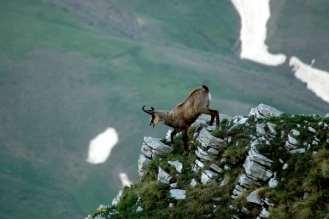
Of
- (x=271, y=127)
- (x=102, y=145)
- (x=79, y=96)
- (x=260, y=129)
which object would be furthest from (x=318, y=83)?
(x=271, y=127)

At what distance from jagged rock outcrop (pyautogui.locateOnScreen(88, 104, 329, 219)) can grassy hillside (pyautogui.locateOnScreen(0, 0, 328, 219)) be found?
94.2m

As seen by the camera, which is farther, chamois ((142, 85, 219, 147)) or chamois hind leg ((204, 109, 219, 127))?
chamois hind leg ((204, 109, 219, 127))

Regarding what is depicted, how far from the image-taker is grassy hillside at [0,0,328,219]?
133 m

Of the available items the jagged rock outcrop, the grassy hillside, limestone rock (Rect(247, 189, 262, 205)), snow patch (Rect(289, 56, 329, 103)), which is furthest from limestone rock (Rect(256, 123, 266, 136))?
snow patch (Rect(289, 56, 329, 103))

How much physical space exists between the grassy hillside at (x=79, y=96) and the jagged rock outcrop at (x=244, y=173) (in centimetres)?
9423

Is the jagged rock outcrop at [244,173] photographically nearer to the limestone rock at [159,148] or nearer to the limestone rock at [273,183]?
the limestone rock at [273,183]

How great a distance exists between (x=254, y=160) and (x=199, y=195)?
8.93 feet

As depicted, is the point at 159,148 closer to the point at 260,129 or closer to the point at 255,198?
the point at 260,129

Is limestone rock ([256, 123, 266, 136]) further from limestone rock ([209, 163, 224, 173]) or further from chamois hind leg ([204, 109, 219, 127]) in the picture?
chamois hind leg ([204, 109, 219, 127])

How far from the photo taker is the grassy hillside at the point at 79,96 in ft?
437

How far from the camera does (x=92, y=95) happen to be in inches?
6245

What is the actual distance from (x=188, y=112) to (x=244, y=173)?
4858 millimetres

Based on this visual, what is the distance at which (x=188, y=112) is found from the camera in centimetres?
3058

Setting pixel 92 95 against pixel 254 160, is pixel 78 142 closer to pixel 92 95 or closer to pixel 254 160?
pixel 92 95
